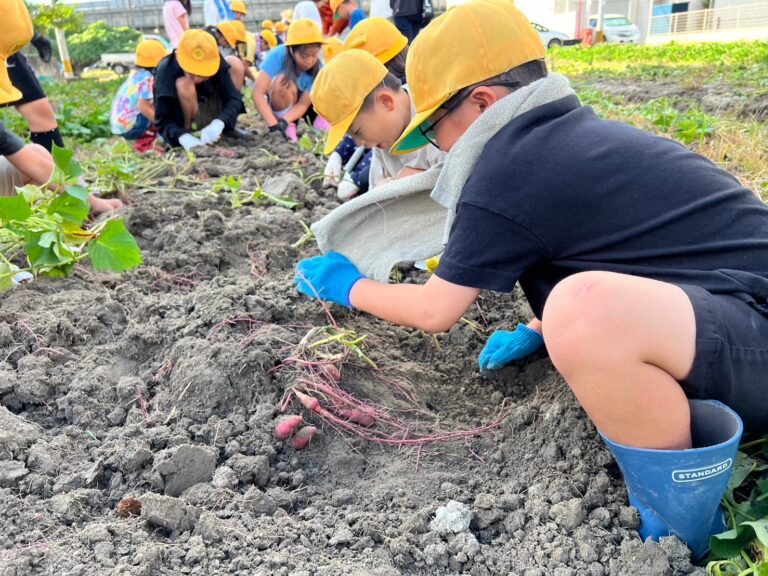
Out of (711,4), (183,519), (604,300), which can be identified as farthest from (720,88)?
(711,4)

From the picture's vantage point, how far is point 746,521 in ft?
3.91

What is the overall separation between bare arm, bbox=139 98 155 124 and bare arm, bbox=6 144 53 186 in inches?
107

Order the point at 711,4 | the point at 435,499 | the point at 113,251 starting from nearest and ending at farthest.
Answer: the point at 435,499 → the point at 113,251 → the point at 711,4

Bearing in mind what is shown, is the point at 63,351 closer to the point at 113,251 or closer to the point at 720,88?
the point at 113,251

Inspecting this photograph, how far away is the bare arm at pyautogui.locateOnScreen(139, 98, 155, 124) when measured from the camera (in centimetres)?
530

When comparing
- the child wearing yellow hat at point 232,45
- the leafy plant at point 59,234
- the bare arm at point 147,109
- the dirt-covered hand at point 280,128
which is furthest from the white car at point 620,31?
the leafy plant at point 59,234

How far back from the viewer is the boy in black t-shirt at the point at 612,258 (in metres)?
1.12

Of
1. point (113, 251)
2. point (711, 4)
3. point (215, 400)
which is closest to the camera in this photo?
point (215, 400)

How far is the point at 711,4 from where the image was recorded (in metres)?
25.0

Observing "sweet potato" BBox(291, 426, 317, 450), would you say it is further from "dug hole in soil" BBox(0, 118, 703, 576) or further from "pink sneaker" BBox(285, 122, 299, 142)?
"pink sneaker" BBox(285, 122, 299, 142)

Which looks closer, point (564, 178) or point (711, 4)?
point (564, 178)

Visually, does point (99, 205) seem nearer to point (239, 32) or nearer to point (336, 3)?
point (336, 3)

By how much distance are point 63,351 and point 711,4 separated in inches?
1121

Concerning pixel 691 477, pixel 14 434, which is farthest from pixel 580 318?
pixel 14 434
